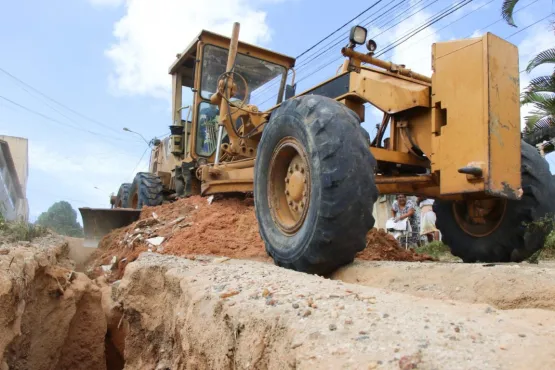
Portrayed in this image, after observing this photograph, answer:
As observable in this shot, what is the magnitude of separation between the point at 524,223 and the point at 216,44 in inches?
192

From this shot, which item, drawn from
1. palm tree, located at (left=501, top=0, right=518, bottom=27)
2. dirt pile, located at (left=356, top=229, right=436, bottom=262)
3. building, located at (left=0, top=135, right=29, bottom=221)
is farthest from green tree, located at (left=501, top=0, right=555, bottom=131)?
building, located at (left=0, top=135, right=29, bottom=221)

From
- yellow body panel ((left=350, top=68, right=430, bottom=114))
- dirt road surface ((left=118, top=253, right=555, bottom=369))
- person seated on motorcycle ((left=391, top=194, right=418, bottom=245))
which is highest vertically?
yellow body panel ((left=350, top=68, right=430, bottom=114))

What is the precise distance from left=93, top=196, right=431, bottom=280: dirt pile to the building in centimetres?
836

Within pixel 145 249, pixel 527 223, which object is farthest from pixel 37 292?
pixel 527 223

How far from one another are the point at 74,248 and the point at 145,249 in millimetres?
2483

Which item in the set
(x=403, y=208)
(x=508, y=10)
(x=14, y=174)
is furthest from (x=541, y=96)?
(x=14, y=174)

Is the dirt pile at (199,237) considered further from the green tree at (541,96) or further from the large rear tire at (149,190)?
the green tree at (541,96)

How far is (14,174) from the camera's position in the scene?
78.9 ft

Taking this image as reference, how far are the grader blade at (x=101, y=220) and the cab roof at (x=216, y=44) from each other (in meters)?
2.49

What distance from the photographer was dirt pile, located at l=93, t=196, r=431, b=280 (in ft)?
16.1

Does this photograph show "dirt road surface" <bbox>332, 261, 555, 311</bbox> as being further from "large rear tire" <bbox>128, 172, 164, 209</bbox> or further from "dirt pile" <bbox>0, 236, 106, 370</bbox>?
"large rear tire" <bbox>128, 172, 164, 209</bbox>

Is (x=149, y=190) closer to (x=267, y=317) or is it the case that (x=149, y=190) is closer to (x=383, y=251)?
(x=383, y=251)

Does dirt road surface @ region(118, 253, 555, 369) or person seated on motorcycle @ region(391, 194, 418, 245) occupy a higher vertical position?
person seated on motorcycle @ region(391, 194, 418, 245)

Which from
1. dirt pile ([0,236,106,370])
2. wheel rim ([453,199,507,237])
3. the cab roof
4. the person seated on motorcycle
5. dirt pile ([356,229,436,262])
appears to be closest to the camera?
dirt pile ([0,236,106,370])
